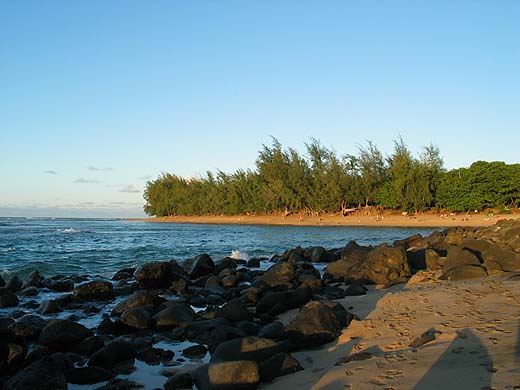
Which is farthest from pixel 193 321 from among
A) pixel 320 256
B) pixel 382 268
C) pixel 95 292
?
pixel 320 256

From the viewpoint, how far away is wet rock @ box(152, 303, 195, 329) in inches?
343

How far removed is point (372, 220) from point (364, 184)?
335 inches

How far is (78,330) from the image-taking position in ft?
→ 25.4

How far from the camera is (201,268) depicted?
1584 centimetres

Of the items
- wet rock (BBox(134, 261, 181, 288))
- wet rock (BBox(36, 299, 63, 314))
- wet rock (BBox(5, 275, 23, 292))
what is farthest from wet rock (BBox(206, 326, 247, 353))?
wet rock (BBox(5, 275, 23, 292))

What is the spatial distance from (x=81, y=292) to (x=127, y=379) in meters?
6.10

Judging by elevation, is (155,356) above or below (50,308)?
below

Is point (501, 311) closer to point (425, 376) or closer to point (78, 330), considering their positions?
point (425, 376)

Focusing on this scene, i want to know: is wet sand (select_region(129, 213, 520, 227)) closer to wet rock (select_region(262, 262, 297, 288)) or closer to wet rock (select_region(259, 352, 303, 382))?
wet rock (select_region(262, 262, 297, 288))

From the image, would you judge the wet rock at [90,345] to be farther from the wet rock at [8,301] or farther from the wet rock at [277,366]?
the wet rock at [8,301]

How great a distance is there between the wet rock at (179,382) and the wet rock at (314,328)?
1.79 m

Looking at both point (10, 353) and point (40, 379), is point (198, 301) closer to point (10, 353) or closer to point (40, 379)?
point (10, 353)

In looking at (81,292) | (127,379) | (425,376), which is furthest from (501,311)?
(81,292)

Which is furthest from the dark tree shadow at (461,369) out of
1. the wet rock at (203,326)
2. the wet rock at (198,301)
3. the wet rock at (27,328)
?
the wet rock at (198,301)
